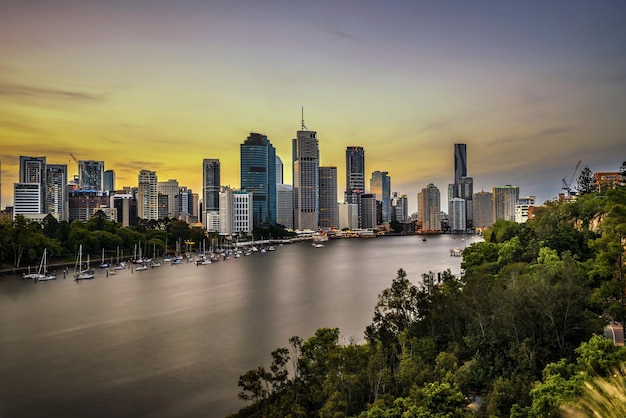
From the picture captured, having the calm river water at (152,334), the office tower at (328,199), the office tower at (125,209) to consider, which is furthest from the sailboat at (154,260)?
the office tower at (328,199)

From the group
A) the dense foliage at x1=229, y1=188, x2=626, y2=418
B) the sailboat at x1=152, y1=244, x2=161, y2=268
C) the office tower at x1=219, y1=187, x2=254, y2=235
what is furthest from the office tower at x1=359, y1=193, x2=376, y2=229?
the dense foliage at x1=229, y1=188, x2=626, y2=418

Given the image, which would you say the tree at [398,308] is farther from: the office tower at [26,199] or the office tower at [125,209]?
the office tower at [125,209]

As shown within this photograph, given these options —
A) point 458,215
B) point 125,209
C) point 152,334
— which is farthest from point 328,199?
point 152,334

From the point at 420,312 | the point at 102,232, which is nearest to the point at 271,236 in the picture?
the point at 102,232

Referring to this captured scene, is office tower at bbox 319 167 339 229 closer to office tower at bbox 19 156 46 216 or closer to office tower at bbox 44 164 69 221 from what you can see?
office tower at bbox 44 164 69 221

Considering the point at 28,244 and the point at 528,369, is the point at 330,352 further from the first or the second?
the point at 28,244
